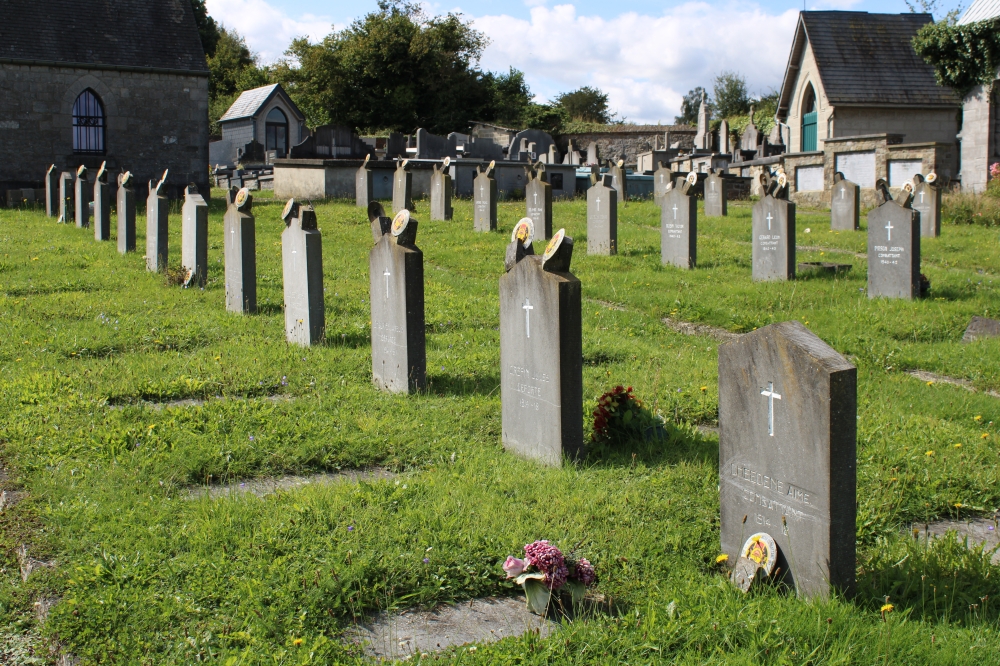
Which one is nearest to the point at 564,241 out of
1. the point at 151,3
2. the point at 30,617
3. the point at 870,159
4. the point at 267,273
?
the point at 30,617

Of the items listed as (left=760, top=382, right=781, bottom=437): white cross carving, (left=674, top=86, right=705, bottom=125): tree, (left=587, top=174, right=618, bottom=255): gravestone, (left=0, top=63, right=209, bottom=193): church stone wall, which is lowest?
(left=760, top=382, right=781, bottom=437): white cross carving

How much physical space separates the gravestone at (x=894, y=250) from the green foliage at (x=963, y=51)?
62.5 feet

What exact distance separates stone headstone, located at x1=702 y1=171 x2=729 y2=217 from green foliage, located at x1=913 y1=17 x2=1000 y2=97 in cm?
1034

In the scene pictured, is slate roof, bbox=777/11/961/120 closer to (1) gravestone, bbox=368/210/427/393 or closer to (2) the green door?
(2) the green door

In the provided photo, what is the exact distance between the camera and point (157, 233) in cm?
1336

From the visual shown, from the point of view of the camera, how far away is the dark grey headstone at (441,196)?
20.9m

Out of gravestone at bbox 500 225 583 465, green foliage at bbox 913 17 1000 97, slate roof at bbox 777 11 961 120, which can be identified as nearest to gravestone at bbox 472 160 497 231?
gravestone at bbox 500 225 583 465

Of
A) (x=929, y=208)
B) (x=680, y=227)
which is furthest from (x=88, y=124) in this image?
(x=929, y=208)

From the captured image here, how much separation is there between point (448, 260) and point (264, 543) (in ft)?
36.3

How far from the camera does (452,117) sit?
48062 mm

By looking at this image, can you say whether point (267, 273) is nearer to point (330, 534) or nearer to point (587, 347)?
point (587, 347)

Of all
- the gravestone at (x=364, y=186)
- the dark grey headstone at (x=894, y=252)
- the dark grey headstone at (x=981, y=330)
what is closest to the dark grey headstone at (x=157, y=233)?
the dark grey headstone at (x=894, y=252)

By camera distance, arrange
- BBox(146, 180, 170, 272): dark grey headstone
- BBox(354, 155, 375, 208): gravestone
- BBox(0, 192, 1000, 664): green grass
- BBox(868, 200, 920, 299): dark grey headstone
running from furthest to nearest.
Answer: BBox(354, 155, 375, 208): gravestone → BBox(146, 180, 170, 272): dark grey headstone → BBox(868, 200, 920, 299): dark grey headstone → BBox(0, 192, 1000, 664): green grass

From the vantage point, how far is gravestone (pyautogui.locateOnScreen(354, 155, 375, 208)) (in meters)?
24.3
